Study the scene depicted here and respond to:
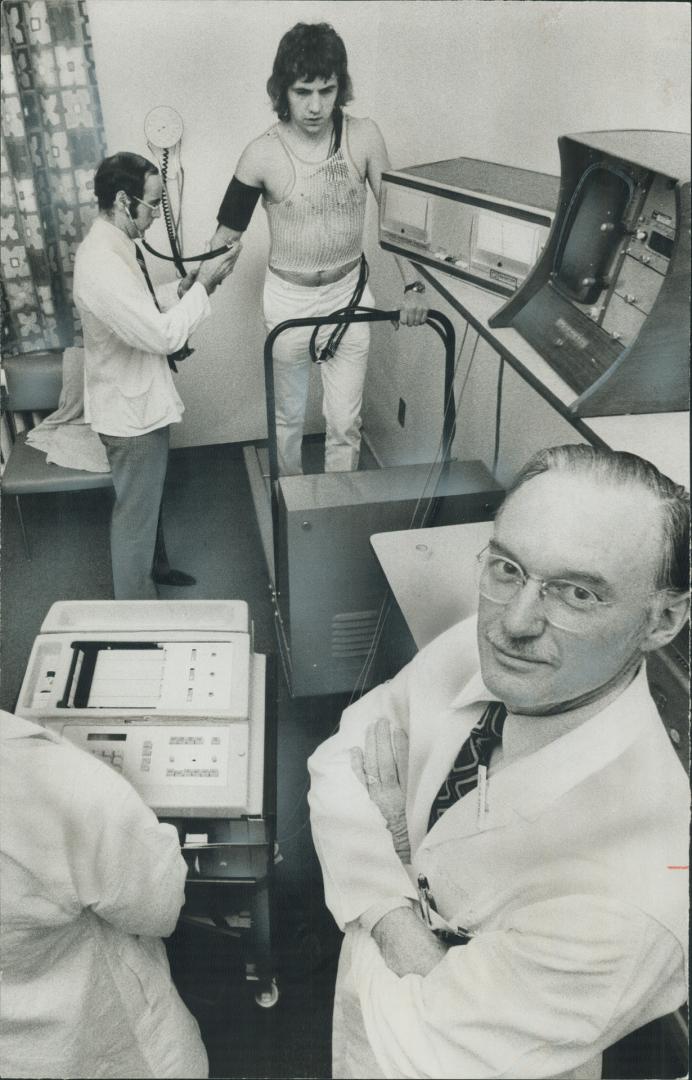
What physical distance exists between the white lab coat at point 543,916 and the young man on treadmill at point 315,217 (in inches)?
23.4

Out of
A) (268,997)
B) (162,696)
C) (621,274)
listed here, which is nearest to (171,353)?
(162,696)

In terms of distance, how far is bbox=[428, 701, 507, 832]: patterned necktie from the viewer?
0.98 m

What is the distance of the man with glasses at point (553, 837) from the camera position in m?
0.83

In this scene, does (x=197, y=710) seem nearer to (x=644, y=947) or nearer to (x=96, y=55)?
(x=644, y=947)

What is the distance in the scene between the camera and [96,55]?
3.29 feet

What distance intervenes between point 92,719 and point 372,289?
2.60 ft

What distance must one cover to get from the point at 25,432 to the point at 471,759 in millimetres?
815

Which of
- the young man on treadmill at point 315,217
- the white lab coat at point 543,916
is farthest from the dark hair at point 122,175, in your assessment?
the white lab coat at point 543,916

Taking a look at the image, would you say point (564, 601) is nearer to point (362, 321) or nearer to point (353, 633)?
point (353, 633)

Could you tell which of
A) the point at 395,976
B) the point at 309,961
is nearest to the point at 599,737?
the point at 395,976

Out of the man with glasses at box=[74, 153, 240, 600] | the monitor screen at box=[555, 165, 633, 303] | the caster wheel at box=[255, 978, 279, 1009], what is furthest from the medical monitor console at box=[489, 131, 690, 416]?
the caster wheel at box=[255, 978, 279, 1009]

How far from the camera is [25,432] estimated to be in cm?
122

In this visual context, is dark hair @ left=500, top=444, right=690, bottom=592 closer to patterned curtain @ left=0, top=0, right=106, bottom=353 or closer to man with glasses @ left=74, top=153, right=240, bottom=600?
man with glasses @ left=74, top=153, right=240, bottom=600

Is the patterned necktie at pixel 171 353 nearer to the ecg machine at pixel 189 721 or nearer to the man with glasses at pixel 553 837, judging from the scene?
the ecg machine at pixel 189 721
